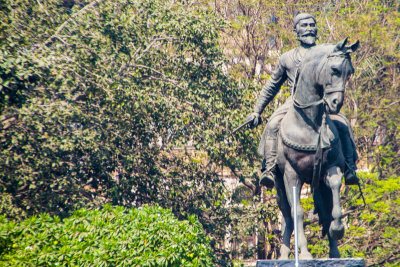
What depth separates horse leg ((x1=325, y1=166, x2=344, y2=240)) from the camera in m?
9.53

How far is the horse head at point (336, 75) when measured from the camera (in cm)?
905

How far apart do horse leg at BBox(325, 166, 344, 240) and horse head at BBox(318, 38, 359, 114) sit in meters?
1.04

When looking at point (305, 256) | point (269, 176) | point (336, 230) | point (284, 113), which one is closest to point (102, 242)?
point (269, 176)

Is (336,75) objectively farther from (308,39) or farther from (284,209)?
(284,209)

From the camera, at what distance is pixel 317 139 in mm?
9805

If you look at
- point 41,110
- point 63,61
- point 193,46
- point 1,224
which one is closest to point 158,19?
point 193,46

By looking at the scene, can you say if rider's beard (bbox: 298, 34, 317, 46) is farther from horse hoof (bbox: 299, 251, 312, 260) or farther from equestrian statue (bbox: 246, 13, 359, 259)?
horse hoof (bbox: 299, 251, 312, 260)

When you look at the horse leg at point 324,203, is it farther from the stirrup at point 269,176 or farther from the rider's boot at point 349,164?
the stirrup at point 269,176

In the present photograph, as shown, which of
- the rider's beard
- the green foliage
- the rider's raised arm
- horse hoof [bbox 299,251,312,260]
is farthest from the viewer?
the green foliage

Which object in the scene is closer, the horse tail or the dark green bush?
the horse tail

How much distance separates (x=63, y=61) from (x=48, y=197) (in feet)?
10.5

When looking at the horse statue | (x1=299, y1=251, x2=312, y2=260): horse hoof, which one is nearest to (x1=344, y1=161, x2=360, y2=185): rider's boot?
the horse statue

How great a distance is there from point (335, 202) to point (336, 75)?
1780 mm

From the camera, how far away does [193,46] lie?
18.2m
